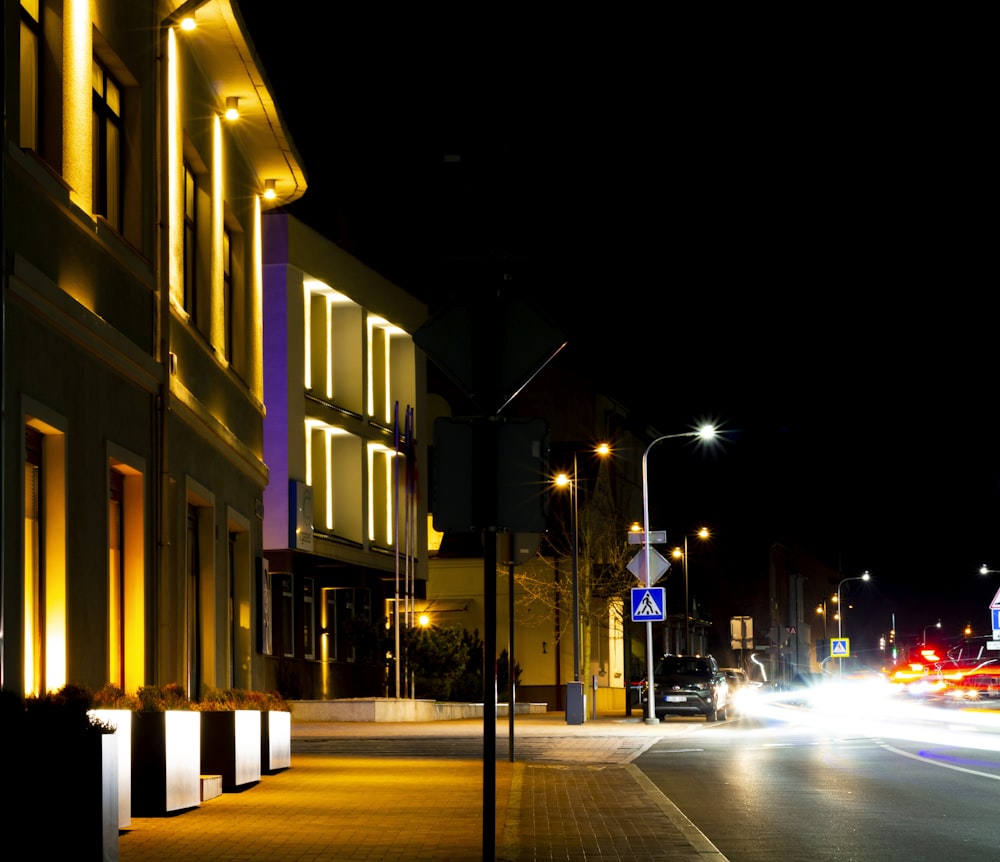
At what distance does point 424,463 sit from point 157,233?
3674cm

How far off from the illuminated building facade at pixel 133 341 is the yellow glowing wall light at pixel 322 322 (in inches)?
738

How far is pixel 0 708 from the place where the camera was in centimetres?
808

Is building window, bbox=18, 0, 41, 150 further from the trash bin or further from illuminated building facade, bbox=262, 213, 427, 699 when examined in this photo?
the trash bin

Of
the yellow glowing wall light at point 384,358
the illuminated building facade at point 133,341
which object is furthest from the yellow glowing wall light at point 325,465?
the illuminated building facade at point 133,341

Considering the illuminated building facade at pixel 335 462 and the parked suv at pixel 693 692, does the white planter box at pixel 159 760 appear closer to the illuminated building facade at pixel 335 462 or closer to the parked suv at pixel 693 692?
the illuminated building facade at pixel 335 462

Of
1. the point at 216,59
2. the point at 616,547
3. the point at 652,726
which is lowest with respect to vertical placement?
the point at 652,726

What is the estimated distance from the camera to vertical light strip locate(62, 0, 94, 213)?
15148 mm

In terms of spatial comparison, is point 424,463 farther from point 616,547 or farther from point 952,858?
point 952,858

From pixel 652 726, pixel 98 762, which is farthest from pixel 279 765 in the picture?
pixel 652 726

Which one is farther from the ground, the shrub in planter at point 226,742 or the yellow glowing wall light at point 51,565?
the yellow glowing wall light at point 51,565

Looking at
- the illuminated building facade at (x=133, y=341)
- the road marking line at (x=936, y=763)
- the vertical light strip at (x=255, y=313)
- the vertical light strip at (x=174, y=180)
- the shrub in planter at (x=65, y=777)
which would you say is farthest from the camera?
the vertical light strip at (x=255, y=313)

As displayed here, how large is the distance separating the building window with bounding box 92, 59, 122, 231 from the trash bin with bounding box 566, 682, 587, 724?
80.9 ft

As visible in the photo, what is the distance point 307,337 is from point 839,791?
99.8ft

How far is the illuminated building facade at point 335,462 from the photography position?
44344 millimetres
